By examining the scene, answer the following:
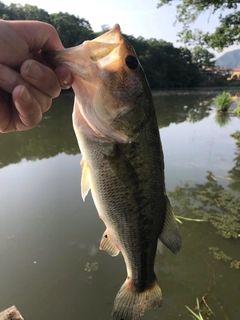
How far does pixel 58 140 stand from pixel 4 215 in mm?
6033

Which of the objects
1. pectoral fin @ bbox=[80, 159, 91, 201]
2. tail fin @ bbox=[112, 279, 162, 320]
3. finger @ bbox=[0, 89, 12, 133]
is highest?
finger @ bbox=[0, 89, 12, 133]

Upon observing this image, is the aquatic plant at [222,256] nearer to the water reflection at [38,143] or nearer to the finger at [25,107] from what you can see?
the finger at [25,107]

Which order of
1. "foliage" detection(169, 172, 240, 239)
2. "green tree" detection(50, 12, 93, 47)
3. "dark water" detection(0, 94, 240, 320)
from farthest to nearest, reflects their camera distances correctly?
"green tree" detection(50, 12, 93, 47) → "foliage" detection(169, 172, 240, 239) → "dark water" detection(0, 94, 240, 320)

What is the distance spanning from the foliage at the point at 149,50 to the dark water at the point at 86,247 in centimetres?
3959

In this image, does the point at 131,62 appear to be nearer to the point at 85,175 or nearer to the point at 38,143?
the point at 85,175

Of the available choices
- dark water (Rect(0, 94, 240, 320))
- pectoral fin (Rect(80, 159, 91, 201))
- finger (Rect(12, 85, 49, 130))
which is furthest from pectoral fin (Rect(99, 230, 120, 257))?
dark water (Rect(0, 94, 240, 320))

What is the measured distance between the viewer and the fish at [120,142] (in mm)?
1438

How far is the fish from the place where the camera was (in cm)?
144

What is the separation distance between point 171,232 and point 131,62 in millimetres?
1039

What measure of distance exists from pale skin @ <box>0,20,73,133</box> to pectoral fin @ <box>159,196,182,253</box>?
95 cm

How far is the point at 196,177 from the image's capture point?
23.0 feet

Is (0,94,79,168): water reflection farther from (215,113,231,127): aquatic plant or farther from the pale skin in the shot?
(215,113,231,127): aquatic plant

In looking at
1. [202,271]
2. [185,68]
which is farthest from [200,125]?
[185,68]

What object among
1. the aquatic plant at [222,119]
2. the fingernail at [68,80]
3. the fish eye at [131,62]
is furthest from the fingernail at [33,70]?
the aquatic plant at [222,119]
